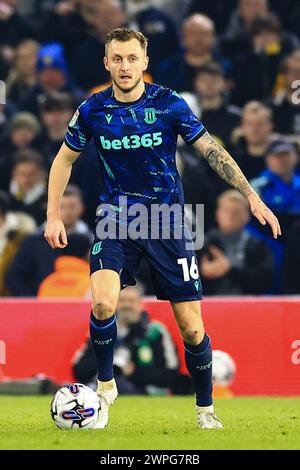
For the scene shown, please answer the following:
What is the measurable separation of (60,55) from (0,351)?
4483mm

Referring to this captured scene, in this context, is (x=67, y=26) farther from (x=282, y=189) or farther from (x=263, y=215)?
(x=263, y=215)

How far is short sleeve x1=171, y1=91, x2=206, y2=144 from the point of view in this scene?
833 cm

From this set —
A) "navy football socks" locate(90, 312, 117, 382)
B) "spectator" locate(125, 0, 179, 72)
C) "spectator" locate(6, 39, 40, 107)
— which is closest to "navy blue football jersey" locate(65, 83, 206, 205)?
"navy football socks" locate(90, 312, 117, 382)

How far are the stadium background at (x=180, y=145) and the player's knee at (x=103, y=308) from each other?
400cm

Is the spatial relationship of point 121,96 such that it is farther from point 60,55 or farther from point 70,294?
point 60,55

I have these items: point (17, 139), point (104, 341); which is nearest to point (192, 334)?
point (104, 341)

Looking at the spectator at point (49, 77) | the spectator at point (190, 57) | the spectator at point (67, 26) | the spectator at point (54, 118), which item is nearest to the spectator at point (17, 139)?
the spectator at point (54, 118)

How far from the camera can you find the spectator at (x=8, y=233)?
545 inches

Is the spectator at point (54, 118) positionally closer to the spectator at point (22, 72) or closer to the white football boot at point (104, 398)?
the spectator at point (22, 72)

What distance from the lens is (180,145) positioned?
14.3 meters

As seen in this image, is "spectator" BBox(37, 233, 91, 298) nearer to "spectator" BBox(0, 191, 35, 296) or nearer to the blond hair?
"spectator" BBox(0, 191, 35, 296)

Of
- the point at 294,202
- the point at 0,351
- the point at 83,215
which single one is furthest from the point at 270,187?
the point at 0,351

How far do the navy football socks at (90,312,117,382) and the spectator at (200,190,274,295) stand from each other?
478cm

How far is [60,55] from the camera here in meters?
15.5
